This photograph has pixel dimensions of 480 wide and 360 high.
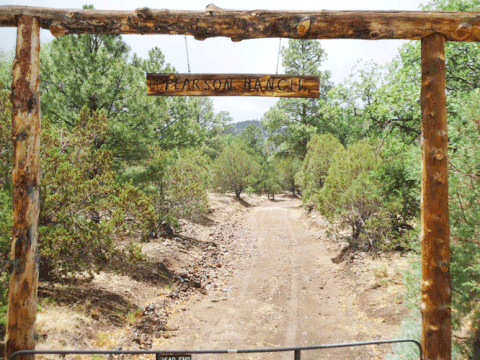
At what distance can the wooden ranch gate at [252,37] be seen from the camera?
4.15 metres

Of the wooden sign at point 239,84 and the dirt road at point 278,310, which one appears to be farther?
the dirt road at point 278,310

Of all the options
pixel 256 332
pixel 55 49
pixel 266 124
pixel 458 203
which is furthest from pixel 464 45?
pixel 266 124

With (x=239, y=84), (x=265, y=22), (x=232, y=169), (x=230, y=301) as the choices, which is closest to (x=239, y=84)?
(x=239, y=84)

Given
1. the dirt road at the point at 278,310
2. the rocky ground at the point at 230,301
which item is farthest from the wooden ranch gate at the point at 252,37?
the dirt road at the point at 278,310

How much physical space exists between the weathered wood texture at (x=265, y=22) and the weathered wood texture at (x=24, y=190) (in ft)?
1.58

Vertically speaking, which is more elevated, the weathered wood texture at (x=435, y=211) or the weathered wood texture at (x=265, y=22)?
the weathered wood texture at (x=265, y=22)

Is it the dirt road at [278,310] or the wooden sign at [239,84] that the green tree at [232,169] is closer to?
the dirt road at [278,310]

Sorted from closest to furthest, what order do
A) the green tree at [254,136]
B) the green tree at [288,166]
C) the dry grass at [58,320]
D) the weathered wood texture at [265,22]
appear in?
the weathered wood texture at [265,22]
the dry grass at [58,320]
the green tree at [288,166]
the green tree at [254,136]

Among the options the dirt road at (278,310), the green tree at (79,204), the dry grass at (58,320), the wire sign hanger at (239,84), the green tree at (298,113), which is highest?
the green tree at (298,113)

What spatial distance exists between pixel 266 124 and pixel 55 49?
82.9 ft

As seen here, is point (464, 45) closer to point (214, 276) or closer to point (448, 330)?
point (448, 330)

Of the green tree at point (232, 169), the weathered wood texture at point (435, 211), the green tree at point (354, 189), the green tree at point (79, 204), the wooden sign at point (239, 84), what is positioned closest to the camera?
the weathered wood texture at point (435, 211)

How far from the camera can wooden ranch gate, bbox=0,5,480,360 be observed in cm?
415

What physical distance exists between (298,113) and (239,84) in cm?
3144
